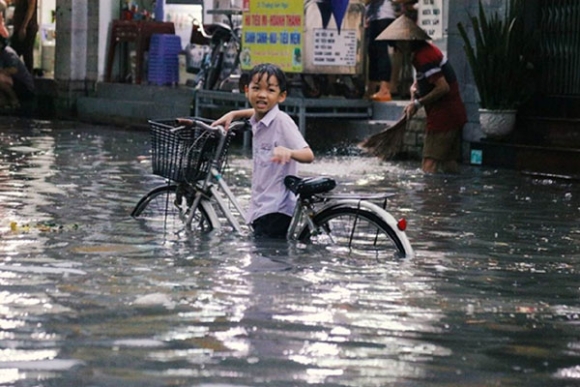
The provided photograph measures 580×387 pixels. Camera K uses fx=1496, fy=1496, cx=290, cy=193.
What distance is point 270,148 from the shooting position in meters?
9.52

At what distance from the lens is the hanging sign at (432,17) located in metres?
17.3

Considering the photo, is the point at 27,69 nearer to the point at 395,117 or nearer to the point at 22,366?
the point at 395,117

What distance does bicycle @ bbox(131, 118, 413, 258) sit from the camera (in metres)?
8.85

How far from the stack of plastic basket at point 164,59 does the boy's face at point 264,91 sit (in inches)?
593

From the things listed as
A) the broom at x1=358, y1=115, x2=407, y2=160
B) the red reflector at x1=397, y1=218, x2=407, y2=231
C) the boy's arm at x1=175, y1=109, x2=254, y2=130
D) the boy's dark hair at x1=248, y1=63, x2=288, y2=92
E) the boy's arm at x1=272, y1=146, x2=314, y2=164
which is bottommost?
the red reflector at x1=397, y1=218, x2=407, y2=231

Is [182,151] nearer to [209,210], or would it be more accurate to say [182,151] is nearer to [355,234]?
[209,210]

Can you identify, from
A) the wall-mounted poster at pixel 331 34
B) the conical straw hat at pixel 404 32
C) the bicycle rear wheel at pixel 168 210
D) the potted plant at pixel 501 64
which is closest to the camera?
the bicycle rear wheel at pixel 168 210

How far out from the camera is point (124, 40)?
24953 mm

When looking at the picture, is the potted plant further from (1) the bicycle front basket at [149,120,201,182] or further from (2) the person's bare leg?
(1) the bicycle front basket at [149,120,201,182]

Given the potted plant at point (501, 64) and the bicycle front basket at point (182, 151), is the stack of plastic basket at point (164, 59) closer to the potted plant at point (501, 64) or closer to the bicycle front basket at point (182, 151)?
the potted plant at point (501, 64)

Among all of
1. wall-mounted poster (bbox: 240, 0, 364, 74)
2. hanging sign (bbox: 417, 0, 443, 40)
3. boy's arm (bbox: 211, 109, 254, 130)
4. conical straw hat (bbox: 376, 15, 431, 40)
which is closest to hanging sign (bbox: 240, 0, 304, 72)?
wall-mounted poster (bbox: 240, 0, 364, 74)

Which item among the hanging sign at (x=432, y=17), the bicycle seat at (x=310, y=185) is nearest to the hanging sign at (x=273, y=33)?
the hanging sign at (x=432, y=17)

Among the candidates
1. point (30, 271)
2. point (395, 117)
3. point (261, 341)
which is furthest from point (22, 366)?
point (395, 117)

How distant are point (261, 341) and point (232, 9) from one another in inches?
589
